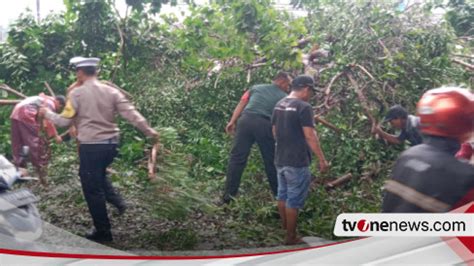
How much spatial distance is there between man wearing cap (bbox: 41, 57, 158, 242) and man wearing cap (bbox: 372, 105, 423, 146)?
35.2 inches

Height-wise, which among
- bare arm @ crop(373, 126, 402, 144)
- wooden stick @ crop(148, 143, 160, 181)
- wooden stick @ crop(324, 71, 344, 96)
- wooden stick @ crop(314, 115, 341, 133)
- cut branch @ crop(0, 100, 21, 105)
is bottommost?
wooden stick @ crop(148, 143, 160, 181)

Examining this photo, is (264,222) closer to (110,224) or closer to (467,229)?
(110,224)

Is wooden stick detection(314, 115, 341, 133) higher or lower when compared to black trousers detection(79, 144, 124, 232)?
higher

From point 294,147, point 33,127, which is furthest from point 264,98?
point 33,127

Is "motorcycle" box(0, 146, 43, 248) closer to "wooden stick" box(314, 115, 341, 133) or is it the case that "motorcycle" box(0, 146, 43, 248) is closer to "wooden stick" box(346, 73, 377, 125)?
"wooden stick" box(314, 115, 341, 133)

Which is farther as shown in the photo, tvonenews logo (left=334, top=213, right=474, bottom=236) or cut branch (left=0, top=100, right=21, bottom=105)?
tvonenews logo (left=334, top=213, right=474, bottom=236)

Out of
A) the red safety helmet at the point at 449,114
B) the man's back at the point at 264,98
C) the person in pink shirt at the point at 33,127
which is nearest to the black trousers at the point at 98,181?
the person in pink shirt at the point at 33,127

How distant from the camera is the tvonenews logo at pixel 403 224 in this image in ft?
6.89

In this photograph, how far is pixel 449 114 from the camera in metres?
2.01

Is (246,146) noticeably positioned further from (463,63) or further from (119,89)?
(463,63)

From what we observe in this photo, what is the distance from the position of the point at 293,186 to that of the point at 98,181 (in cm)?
75

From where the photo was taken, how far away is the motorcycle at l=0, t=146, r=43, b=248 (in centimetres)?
202

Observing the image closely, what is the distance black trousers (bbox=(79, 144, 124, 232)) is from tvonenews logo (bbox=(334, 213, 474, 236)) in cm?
91

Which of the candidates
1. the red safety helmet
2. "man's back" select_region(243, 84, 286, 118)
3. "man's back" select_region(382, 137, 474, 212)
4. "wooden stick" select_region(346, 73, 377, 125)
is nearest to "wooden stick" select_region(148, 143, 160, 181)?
"man's back" select_region(243, 84, 286, 118)
